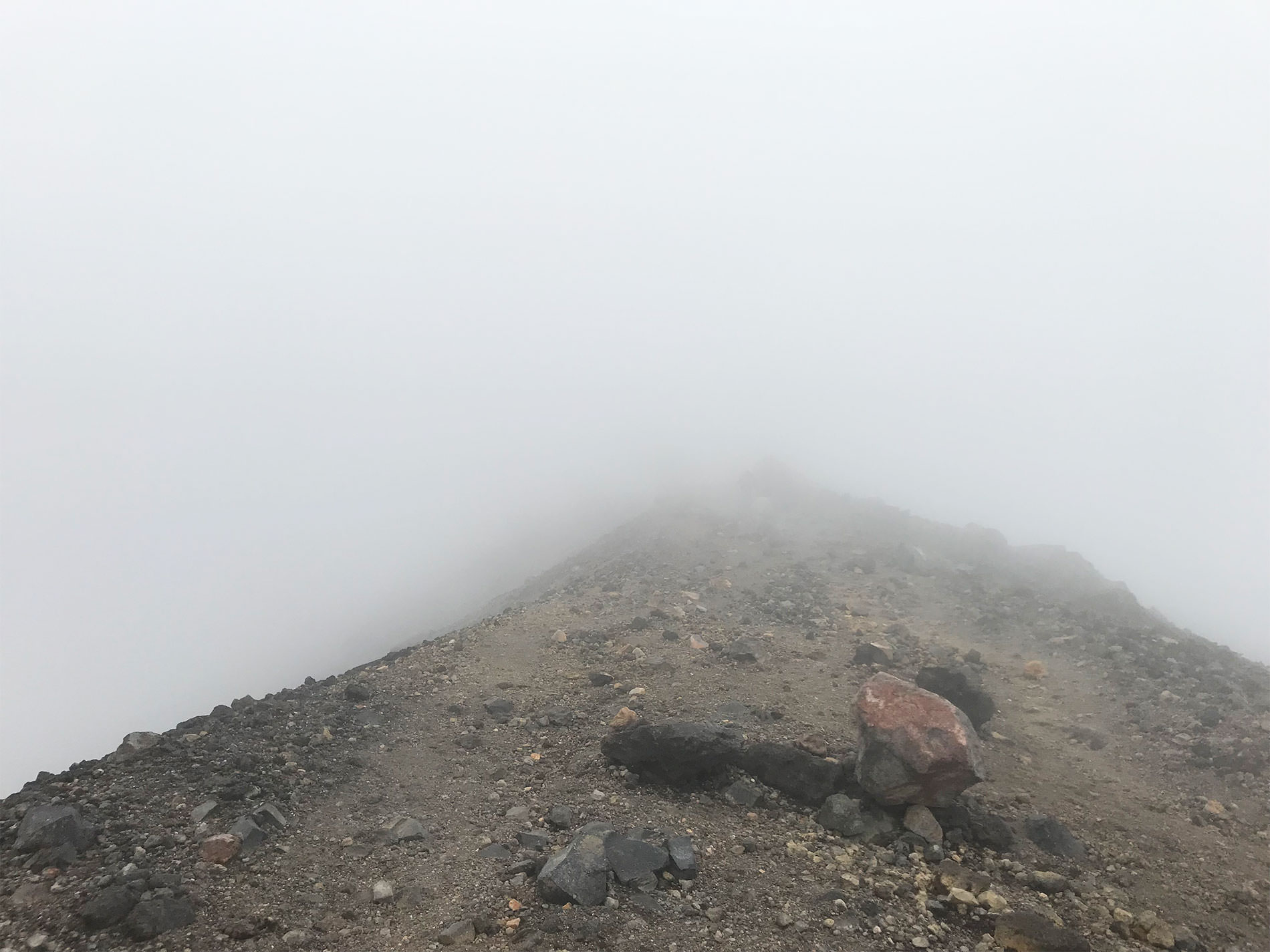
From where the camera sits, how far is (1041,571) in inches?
882

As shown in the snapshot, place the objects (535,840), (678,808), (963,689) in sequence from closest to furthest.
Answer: (535,840)
(678,808)
(963,689)

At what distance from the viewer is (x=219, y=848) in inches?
261

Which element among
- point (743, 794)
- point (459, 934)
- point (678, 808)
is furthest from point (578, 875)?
point (743, 794)

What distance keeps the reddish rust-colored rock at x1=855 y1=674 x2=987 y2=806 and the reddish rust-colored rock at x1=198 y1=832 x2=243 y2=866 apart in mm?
6662

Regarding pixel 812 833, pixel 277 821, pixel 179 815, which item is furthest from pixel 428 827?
pixel 812 833

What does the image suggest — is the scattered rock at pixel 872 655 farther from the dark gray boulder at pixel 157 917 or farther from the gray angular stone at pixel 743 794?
the dark gray boulder at pixel 157 917

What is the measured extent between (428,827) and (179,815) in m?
2.53

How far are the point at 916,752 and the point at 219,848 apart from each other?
23.7ft

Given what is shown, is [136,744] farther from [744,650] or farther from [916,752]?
[744,650]

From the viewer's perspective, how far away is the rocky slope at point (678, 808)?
19.5ft

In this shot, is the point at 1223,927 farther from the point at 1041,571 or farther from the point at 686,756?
the point at 1041,571

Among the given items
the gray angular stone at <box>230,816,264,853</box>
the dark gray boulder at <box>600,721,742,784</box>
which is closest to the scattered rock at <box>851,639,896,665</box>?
the dark gray boulder at <box>600,721,742,784</box>

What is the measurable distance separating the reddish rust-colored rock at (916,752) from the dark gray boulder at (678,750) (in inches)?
63.6

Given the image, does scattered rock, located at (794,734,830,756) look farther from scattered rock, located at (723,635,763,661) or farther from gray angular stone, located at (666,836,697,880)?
scattered rock, located at (723,635,763,661)
